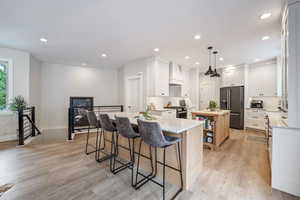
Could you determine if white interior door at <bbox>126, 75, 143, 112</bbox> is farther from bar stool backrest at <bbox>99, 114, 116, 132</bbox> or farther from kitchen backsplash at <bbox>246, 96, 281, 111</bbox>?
kitchen backsplash at <bbox>246, 96, 281, 111</bbox>

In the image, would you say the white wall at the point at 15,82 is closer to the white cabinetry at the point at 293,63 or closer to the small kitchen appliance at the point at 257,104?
the white cabinetry at the point at 293,63

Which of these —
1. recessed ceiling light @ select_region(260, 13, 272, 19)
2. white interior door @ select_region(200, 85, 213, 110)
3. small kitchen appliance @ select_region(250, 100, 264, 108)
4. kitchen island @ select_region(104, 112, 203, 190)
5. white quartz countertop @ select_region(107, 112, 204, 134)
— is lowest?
kitchen island @ select_region(104, 112, 203, 190)

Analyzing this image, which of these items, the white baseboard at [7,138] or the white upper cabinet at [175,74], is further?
the white upper cabinet at [175,74]

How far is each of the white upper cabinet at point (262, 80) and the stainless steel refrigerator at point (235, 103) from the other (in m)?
0.45

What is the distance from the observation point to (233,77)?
19.3ft

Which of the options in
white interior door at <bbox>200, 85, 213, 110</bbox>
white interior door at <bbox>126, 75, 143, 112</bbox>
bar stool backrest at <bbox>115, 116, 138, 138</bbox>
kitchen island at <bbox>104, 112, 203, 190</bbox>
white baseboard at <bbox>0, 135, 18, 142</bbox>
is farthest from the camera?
white interior door at <bbox>200, 85, 213, 110</bbox>

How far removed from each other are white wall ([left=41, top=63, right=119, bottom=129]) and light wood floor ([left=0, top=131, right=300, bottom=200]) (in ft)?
8.66

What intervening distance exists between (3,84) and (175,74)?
594 centimetres

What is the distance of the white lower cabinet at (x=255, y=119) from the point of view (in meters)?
5.06

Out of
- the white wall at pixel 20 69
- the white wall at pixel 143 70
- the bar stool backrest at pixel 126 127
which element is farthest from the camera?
the white wall at pixel 143 70

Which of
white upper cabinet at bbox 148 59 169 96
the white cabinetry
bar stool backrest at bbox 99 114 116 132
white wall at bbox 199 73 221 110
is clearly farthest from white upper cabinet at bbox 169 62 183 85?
the white cabinetry

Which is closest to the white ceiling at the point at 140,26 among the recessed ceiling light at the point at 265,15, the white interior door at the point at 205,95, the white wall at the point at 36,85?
the recessed ceiling light at the point at 265,15

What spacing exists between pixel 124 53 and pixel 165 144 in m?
3.73

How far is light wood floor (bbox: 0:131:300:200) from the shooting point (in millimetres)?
1797
